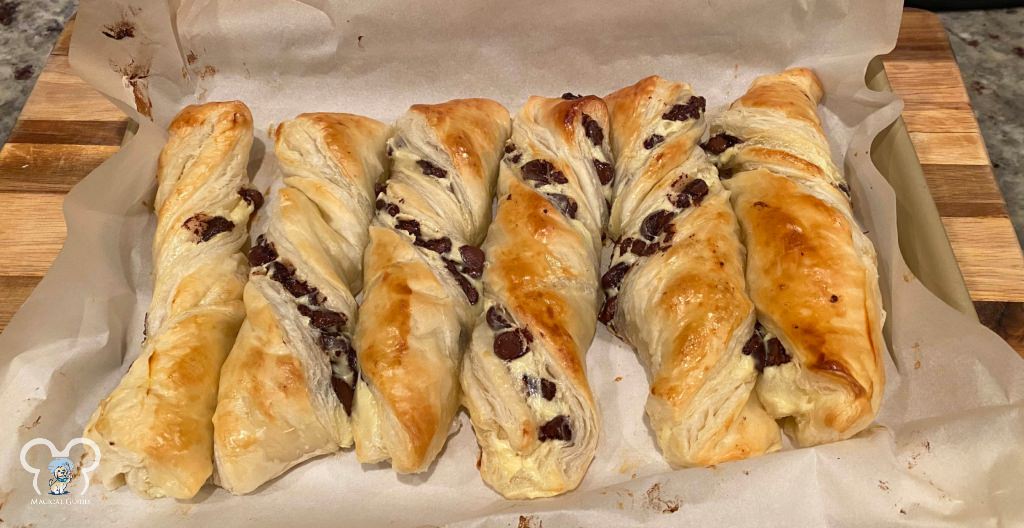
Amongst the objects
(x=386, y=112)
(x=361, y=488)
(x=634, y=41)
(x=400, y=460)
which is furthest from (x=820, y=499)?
(x=386, y=112)

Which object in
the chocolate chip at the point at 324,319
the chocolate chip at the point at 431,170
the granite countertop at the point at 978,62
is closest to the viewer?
the chocolate chip at the point at 324,319

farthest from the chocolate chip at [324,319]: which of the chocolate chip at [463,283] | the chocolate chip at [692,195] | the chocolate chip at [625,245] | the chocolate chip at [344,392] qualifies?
the chocolate chip at [692,195]

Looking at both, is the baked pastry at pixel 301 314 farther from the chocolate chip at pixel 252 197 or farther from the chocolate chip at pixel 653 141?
the chocolate chip at pixel 653 141

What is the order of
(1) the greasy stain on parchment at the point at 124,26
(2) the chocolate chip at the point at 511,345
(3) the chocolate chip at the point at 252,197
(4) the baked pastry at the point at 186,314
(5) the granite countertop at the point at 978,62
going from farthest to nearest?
(5) the granite countertop at the point at 978,62 → (1) the greasy stain on parchment at the point at 124,26 → (3) the chocolate chip at the point at 252,197 → (2) the chocolate chip at the point at 511,345 → (4) the baked pastry at the point at 186,314

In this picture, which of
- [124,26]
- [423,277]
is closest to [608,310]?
[423,277]

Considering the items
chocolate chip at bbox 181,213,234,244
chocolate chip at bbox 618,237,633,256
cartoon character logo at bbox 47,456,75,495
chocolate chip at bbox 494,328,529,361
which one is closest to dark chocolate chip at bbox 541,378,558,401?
chocolate chip at bbox 494,328,529,361
